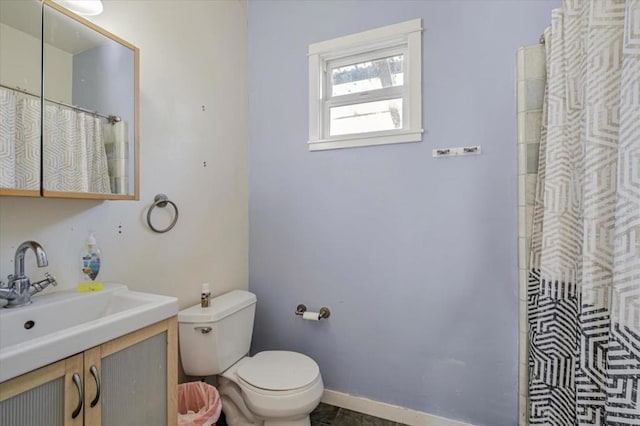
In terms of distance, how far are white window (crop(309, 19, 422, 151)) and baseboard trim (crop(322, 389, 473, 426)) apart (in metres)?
1.53

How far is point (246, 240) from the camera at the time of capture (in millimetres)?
2080

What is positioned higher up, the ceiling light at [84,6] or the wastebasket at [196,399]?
the ceiling light at [84,6]

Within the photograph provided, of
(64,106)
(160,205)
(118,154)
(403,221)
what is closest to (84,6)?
(64,106)

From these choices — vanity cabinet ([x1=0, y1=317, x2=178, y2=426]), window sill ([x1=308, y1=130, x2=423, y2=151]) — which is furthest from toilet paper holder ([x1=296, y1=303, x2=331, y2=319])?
window sill ([x1=308, y1=130, x2=423, y2=151])

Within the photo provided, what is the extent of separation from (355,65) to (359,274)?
1.34 m

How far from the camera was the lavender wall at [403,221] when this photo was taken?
1479 millimetres

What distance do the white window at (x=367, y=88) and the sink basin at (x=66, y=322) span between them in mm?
1285

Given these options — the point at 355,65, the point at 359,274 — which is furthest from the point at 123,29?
the point at 359,274

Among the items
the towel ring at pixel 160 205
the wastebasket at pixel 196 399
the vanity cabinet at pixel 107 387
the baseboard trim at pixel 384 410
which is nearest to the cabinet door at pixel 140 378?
the vanity cabinet at pixel 107 387

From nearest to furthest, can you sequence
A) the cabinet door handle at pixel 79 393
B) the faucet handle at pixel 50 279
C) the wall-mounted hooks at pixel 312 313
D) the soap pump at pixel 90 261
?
the cabinet door handle at pixel 79 393 < the faucet handle at pixel 50 279 < the soap pump at pixel 90 261 < the wall-mounted hooks at pixel 312 313

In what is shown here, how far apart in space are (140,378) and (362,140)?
5.00 feet

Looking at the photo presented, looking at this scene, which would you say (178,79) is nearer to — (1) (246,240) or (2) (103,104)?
(2) (103,104)

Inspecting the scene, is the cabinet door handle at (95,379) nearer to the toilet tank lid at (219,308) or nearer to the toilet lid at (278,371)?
the toilet tank lid at (219,308)

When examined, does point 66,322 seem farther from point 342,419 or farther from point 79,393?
point 342,419
